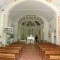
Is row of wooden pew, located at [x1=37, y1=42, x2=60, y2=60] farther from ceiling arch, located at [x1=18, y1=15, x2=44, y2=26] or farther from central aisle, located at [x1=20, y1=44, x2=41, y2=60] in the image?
ceiling arch, located at [x1=18, y1=15, x2=44, y2=26]

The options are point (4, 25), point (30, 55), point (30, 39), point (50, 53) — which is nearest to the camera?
point (50, 53)

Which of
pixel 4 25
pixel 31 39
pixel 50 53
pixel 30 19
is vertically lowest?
pixel 31 39

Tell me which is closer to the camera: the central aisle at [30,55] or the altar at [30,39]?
the central aisle at [30,55]

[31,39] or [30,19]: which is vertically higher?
[30,19]

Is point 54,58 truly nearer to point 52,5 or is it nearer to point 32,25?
point 52,5

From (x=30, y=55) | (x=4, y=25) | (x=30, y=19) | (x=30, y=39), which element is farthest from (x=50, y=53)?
(x=30, y=39)

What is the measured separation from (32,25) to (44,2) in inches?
617

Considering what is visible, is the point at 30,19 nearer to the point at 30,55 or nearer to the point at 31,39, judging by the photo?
the point at 31,39

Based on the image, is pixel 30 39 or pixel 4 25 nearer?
pixel 4 25

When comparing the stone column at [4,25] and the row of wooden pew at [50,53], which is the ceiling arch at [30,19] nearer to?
the stone column at [4,25]

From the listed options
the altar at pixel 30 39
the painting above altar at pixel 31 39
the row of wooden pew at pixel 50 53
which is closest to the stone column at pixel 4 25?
the row of wooden pew at pixel 50 53

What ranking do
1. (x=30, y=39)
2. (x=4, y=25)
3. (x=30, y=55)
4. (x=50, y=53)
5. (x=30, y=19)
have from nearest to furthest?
(x=50, y=53)
(x=30, y=55)
(x=4, y=25)
(x=30, y=19)
(x=30, y=39)

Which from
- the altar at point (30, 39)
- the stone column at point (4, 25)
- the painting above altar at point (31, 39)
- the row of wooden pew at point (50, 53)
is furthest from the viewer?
the painting above altar at point (31, 39)

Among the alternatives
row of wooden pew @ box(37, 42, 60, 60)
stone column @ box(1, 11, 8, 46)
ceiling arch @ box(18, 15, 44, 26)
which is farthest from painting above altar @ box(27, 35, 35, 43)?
row of wooden pew @ box(37, 42, 60, 60)
